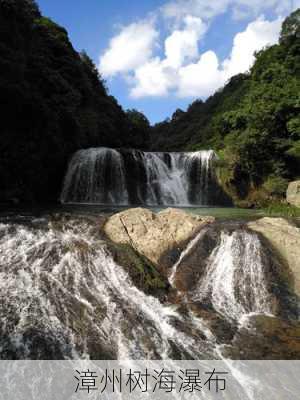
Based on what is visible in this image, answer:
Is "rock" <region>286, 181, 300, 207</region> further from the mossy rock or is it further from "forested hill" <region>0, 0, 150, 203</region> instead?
"forested hill" <region>0, 0, 150, 203</region>

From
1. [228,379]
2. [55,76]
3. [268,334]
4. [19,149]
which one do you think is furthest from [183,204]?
[228,379]

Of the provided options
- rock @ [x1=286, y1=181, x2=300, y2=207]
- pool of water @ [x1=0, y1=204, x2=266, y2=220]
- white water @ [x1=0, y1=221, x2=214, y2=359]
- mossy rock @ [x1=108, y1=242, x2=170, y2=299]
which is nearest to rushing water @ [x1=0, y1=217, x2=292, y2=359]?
white water @ [x1=0, y1=221, x2=214, y2=359]

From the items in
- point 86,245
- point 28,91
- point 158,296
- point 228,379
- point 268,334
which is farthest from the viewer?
point 28,91

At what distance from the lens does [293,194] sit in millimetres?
17969

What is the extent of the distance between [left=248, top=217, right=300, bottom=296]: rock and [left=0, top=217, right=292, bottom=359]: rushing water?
0.50m

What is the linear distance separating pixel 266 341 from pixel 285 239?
3.75 m

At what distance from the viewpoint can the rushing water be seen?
5695 millimetres

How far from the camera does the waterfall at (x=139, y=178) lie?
20.4m

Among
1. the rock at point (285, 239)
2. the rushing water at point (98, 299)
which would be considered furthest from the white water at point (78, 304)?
the rock at point (285, 239)

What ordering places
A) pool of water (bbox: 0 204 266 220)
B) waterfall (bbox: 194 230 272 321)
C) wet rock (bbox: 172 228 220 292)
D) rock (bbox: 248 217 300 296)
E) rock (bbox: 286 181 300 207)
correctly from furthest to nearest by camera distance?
rock (bbox: 286 181 300 207)
pool of water (bbox: 0 204 266 220)
rock (bbox: 248 217 300 296)
wet rock (bbox: 172 228 220 292)
waterfall (bbox: 194 230 272 321)

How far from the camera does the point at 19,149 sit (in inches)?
629

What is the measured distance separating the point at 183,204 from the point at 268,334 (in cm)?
1462

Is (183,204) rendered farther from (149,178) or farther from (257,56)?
(257,56)

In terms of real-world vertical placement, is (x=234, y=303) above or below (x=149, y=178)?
below
